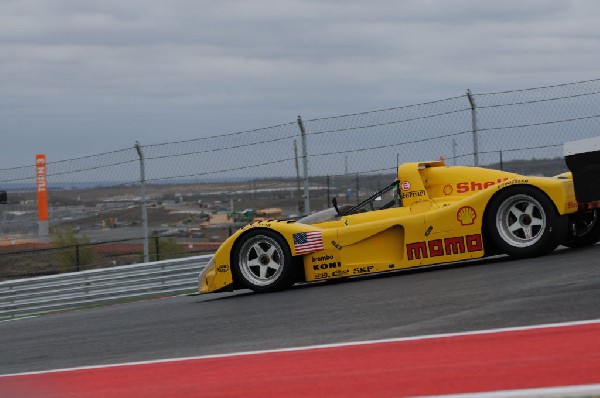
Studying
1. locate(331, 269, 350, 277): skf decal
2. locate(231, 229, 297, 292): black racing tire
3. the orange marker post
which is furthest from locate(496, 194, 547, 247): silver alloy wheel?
the orange marker post

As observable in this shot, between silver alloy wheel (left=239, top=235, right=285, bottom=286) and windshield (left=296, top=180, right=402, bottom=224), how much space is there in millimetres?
463

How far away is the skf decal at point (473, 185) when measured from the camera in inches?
428

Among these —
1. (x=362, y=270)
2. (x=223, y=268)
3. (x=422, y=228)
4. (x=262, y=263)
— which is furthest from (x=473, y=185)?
(x=223, y=268)

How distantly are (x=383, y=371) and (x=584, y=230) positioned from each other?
5.94 metres

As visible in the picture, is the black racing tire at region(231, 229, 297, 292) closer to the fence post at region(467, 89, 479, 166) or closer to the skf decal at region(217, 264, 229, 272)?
the skf decal at region(217, 264, 229, 272)

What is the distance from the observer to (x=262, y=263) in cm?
1152

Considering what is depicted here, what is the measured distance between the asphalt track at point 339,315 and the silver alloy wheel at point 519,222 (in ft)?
0.75

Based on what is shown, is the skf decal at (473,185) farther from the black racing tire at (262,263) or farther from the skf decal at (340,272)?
the black racing tire at (262,263)

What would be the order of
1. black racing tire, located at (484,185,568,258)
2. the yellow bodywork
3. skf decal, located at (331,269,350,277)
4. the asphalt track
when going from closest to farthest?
1. the asphalt track
2. black racing tire, located at (484,185,568,258)
3. the yellow bodywork
4. skf decal, located at (331,269,350,277)

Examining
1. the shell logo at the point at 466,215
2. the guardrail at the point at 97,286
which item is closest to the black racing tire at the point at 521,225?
the shell logo at the point at 466,215

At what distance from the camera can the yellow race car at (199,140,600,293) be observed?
400 inches

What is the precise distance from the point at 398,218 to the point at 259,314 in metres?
2.07

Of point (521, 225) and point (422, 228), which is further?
point (422, 228)

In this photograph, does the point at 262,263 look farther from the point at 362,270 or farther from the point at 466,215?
the point at 466,215
